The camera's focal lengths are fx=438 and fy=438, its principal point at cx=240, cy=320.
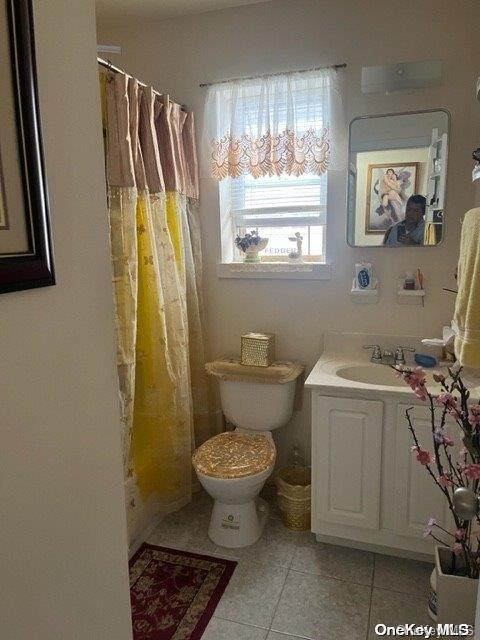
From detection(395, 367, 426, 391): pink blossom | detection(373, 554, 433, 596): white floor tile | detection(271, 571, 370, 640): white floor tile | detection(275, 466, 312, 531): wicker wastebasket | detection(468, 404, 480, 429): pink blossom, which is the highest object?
detection(395, 367, 426, 391): pink blossom

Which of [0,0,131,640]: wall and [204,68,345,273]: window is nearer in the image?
[0,0,131,640]: wall

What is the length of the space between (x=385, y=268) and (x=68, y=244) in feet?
5.90

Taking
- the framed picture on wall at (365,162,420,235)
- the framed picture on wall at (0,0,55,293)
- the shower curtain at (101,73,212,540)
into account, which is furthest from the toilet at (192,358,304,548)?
the framed picture on wall at (0,0,55,293)

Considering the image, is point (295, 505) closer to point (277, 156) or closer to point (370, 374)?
point (370, 374)

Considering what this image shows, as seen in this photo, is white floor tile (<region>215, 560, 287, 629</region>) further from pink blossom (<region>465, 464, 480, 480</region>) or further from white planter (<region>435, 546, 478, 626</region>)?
pink blossom (<region>465, 464, 480, 480</region>)

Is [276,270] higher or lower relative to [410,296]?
higher

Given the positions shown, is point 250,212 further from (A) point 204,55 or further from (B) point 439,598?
(B) point 439,598

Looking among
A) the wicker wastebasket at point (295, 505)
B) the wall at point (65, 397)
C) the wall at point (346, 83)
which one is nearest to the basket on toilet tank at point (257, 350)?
the wall at point (346, 83)

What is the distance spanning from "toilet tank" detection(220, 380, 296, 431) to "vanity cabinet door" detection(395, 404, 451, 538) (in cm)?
63

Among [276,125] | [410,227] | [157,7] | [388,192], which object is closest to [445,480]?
[410,227]

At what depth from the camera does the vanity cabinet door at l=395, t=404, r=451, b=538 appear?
1806 mm

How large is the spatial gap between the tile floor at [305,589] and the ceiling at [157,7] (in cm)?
263

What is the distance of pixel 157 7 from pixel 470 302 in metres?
2.11

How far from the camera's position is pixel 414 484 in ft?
6.04
